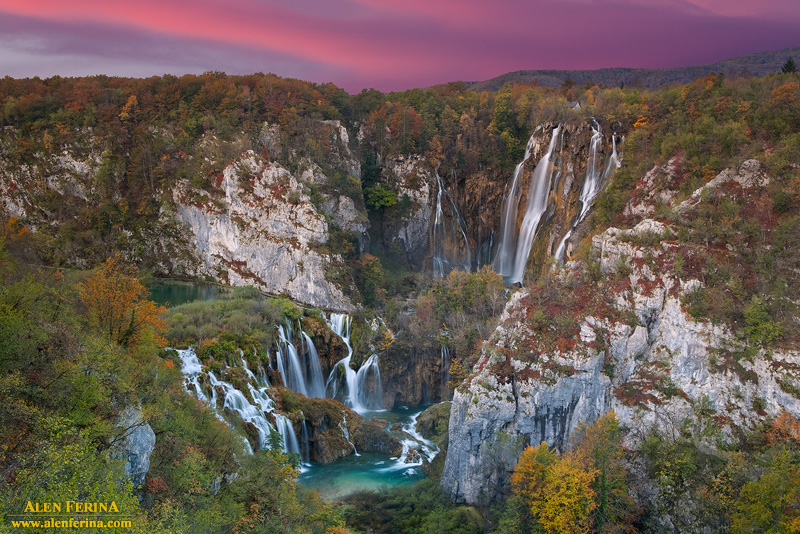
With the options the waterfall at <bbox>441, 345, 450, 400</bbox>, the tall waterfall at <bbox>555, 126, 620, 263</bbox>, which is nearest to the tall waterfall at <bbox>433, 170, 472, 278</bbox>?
the tall waterfall at <bbox>555, 126, 620, 263</bbox>

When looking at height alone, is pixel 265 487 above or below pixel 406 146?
below

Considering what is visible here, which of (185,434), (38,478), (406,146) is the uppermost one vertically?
(406,146)

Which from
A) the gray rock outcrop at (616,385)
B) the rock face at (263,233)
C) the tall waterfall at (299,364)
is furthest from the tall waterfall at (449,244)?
the gray rock outcrop at (616,385)

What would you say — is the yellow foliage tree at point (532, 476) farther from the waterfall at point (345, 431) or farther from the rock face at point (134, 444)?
the rock face at point (134, 444)

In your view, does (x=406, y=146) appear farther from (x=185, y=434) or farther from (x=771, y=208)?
(x=185, y=434)

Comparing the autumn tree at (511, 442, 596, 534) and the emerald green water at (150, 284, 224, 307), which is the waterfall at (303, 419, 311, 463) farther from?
the emerald green water at (150, 284, 224, 307)

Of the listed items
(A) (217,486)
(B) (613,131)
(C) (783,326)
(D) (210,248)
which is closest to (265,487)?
(A) (217,486)
